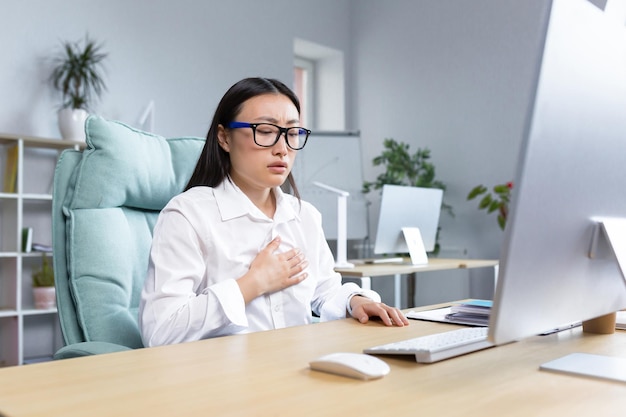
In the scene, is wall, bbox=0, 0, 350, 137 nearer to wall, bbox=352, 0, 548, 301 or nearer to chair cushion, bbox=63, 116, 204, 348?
wall, bbox=352, 0, 548, 301

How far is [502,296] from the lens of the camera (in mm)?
611

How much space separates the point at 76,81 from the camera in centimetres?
374

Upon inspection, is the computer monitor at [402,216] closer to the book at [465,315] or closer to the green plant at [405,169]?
the green plant at [405,169]

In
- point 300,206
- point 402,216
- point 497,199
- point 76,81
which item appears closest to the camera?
point 300,206

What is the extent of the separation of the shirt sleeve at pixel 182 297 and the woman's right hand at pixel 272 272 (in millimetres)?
72

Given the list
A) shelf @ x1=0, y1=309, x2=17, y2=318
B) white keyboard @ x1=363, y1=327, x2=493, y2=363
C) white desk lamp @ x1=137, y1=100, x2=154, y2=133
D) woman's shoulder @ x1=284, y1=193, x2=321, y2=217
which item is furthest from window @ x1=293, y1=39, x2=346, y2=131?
white keyboard @ x1=363, y1=327, x2=493, y2=363

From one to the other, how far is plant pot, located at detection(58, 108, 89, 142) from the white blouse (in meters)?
2.48

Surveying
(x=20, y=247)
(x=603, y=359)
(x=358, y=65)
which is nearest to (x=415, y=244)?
(x=20, y=247)

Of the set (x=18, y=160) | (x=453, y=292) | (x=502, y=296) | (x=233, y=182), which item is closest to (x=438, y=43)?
(x=453, y=292)

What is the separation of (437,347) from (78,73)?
3467 millimetres

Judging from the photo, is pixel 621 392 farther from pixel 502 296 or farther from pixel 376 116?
pixel 376 116

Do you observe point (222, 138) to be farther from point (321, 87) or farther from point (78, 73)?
point (321, 87)

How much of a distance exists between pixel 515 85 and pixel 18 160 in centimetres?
343

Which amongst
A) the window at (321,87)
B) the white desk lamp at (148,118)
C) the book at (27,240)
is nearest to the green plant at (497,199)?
the window at (321,87)
